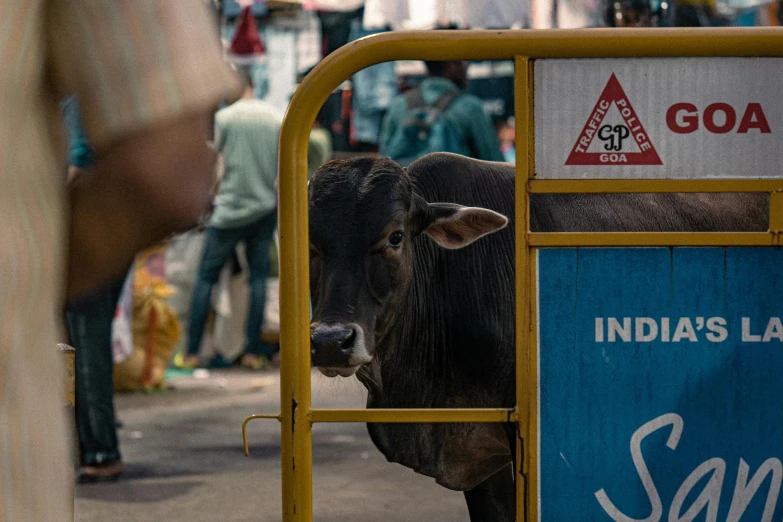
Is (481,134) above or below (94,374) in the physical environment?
above

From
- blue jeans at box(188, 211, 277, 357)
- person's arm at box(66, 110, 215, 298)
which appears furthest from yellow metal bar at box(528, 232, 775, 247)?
blue jeans at box(188, 211, 277, 357)

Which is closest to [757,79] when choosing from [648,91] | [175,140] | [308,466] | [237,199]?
[648,91]

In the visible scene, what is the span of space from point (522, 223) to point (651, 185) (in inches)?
11.8

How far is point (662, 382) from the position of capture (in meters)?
2.70

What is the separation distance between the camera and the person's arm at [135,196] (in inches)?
40.6

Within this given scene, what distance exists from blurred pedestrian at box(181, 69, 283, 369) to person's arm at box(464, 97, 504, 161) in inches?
106

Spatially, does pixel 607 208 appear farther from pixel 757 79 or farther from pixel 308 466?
pixel 308 466

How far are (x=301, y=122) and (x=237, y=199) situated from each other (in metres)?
5.90

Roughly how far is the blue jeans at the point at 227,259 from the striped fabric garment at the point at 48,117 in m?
7.59

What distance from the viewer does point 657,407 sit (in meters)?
2.71

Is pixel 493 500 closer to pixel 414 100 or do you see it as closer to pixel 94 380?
pixel 94 380

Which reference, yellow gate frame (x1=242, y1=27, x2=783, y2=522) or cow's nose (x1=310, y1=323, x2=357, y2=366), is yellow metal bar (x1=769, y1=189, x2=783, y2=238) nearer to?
yellow gate frame (x1=242, y1=27, x2=783, y2=522)

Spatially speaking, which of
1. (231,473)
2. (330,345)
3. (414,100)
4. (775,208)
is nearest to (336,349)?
(330,345)

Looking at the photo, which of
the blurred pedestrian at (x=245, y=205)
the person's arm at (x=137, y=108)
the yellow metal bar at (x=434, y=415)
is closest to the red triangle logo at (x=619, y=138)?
the yellow metal bar at (x=434, y=415)
